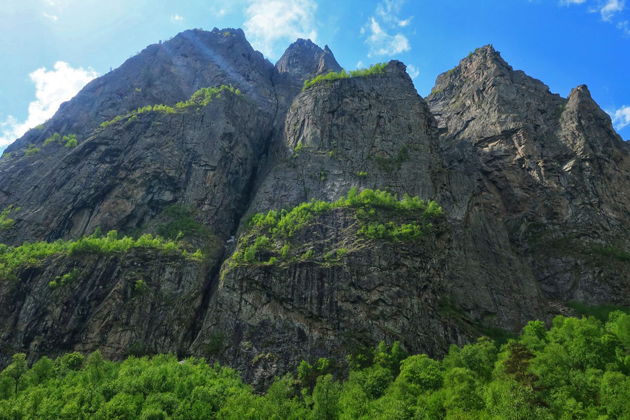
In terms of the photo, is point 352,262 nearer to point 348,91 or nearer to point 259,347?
point 259,347

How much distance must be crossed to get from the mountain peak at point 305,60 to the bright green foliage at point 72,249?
68.1 meters

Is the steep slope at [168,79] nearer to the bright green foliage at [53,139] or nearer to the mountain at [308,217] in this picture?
the mountain at [308,217]

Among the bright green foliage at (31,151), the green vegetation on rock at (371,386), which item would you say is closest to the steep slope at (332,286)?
the green vegetation on rock at (371,386)

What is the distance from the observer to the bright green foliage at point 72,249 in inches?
1998

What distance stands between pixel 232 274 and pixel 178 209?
1873cm

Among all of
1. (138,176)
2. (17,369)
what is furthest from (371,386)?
(138,176)

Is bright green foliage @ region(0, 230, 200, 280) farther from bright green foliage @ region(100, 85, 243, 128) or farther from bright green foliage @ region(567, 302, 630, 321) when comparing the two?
bright green foliage @ region(567, 302, 630, 321)

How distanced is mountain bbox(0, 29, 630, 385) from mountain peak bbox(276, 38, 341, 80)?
23.8 meters

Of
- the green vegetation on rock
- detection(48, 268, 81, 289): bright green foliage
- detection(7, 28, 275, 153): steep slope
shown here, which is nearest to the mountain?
detection(48, 268, 81, 289): bright green foliage

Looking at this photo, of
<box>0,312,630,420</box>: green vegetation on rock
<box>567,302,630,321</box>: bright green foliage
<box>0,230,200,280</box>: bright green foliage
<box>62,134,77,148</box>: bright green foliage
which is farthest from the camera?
<box>62,134,77,148</box>: bright green foliage

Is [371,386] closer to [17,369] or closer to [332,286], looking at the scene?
[332,286]

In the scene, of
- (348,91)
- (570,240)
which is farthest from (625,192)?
(348,91)

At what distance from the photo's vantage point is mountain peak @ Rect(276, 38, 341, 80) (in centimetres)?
11500

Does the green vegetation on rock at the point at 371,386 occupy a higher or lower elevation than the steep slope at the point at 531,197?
lower
